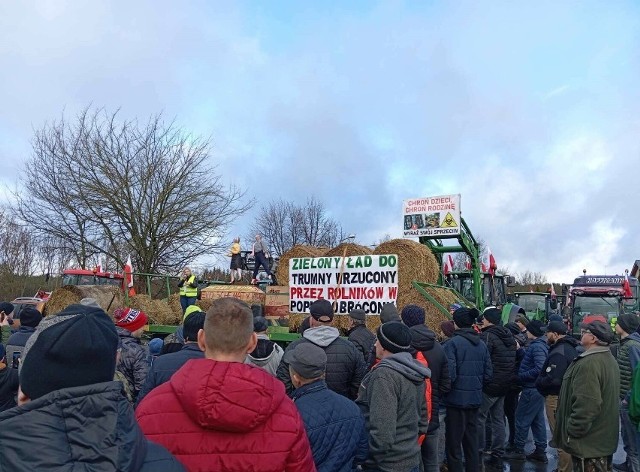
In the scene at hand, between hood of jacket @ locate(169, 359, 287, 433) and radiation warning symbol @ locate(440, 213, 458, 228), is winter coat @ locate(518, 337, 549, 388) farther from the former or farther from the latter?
radiation warning symbol @ locate(440, 213, 458, 228)

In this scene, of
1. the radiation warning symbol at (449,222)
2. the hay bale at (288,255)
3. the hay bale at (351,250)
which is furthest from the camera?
the radiation warning symbol at (449,222)

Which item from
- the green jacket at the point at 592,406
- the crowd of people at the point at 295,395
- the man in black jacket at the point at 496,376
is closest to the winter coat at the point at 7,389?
the crowd of people at the point at 295,395

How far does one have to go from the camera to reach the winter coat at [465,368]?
595 cm

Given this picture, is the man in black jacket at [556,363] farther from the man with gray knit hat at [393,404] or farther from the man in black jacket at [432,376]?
the man with gray knit hat at [393,404]

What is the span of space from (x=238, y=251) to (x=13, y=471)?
12974 millimetres

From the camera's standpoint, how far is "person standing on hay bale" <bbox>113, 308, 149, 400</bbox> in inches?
194

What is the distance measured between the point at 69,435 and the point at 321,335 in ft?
10.3

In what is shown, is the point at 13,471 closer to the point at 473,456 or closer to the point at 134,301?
the point at 473,456

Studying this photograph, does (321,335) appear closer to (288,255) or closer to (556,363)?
(556,363)

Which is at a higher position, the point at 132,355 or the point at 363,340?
the point at 363,340

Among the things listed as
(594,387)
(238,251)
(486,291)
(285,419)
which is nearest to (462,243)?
(486,291)

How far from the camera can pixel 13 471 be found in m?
1.45

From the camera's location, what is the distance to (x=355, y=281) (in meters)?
9.12

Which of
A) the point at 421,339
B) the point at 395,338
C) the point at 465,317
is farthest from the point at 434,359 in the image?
the point at 395,338
